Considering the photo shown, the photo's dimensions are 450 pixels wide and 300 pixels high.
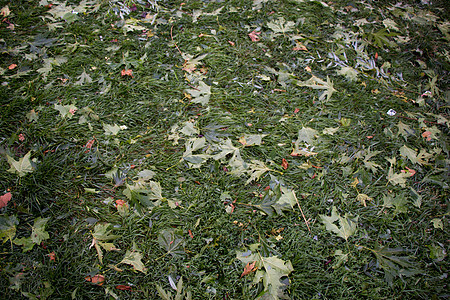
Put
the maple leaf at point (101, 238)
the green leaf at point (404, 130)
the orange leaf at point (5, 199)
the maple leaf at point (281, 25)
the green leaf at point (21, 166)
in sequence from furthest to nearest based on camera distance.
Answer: the maple leaf at point (281, 25) < the green leaf at point (404, 130) < the green leaf at point (21, 166) < the orange leaf at point (5, 199) < the maple leaf at point (101, 238)

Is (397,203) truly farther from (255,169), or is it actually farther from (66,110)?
(66,110)

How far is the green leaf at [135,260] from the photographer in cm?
176

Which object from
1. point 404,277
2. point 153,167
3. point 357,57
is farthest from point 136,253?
point 357,57

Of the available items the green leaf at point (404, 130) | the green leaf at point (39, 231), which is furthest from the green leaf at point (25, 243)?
the green leaf at point (404, 130)

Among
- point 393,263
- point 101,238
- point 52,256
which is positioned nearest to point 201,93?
point 101,238

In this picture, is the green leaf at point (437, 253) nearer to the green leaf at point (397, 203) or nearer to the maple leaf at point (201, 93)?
the green leaf at point (397, 203)

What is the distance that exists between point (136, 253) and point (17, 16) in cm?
304

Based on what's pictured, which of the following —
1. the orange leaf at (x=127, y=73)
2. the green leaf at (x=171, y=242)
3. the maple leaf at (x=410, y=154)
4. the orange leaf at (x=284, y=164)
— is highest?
the orange leaf at (x=127, y=73)

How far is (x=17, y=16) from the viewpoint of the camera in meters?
3.01

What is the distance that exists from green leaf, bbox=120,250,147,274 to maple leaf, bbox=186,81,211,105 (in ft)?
4.63

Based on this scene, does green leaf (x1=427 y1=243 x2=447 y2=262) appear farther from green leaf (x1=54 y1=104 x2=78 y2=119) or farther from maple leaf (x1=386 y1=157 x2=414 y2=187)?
green leaf (x1=54 y1=104 x2=78 y2=119)

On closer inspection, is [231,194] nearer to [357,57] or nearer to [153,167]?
[153,167]

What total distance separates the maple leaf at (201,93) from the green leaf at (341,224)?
1.45m

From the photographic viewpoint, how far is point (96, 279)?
1.72 meters
